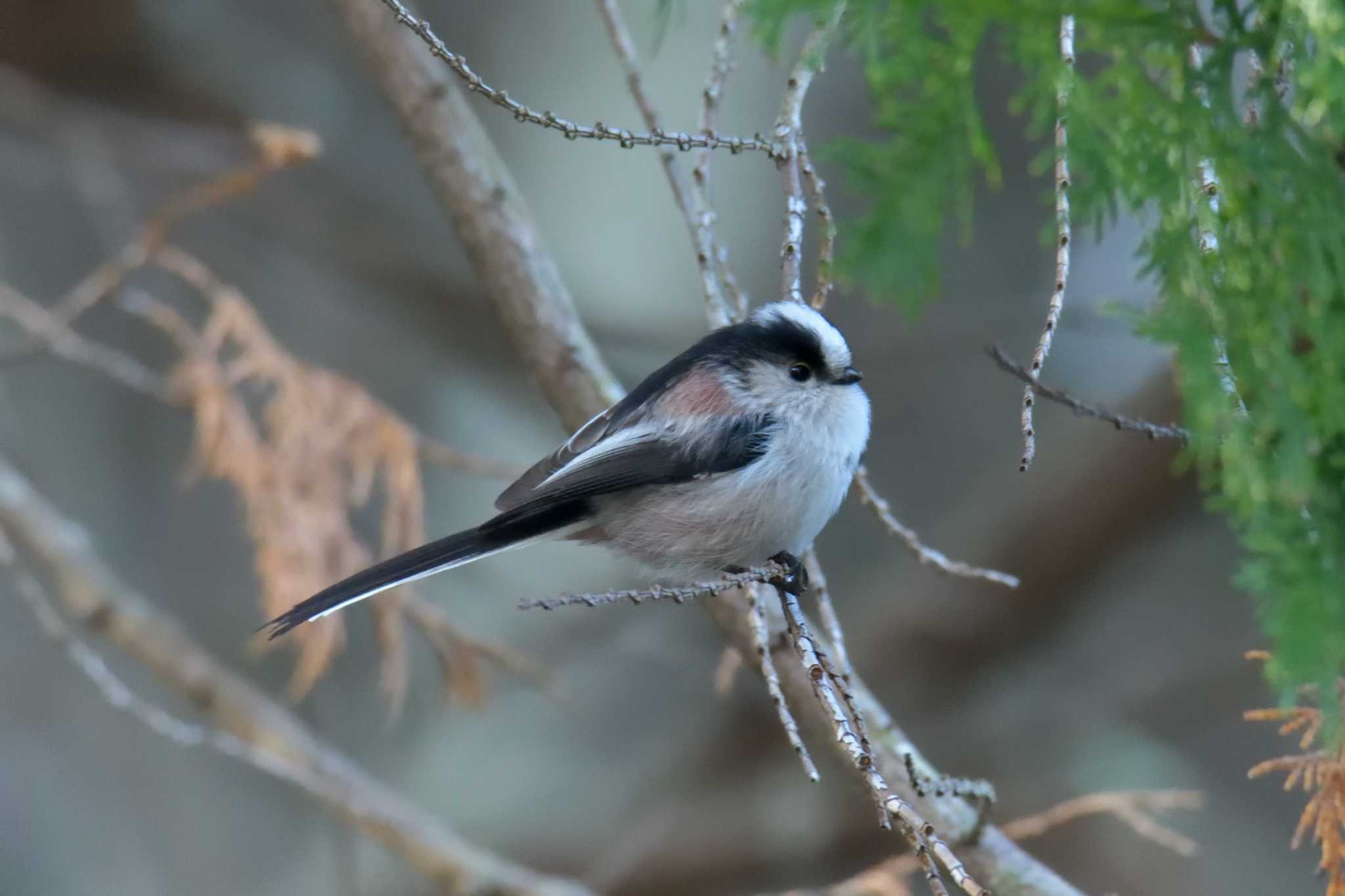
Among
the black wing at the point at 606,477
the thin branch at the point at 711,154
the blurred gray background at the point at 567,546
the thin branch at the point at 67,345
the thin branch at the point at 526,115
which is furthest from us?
the blurred gray background at the point at 567,546

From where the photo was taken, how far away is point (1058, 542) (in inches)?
142

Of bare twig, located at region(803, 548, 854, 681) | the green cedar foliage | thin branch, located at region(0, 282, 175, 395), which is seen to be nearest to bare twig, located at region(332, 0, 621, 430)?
bare twig, located at region(803, 548, 854, 681)

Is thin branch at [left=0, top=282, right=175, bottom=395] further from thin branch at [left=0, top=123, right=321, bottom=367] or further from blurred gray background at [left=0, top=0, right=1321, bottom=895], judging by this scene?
blurred gray background at [left=0, top=0, right=1321, bottom=895]

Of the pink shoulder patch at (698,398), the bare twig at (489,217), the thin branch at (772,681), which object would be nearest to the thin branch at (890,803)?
the thin branch at (772,681)

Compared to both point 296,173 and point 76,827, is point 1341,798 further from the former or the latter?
point 76,827

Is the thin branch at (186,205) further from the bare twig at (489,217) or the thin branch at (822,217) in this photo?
the thin branch at (822,217)

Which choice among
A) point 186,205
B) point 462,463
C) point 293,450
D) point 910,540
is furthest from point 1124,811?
point 186,205

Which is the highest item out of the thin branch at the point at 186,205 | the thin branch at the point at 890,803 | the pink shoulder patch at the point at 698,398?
the thin branch at the point at 186,205

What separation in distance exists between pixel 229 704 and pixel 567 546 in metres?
1.85

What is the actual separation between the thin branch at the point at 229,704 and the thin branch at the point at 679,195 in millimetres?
1442

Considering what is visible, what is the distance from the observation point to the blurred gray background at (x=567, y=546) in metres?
3.90

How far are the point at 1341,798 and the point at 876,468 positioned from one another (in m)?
3.05

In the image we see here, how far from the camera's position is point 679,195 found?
2201 mm

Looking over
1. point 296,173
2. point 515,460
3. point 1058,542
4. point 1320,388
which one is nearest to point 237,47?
point 296,173
